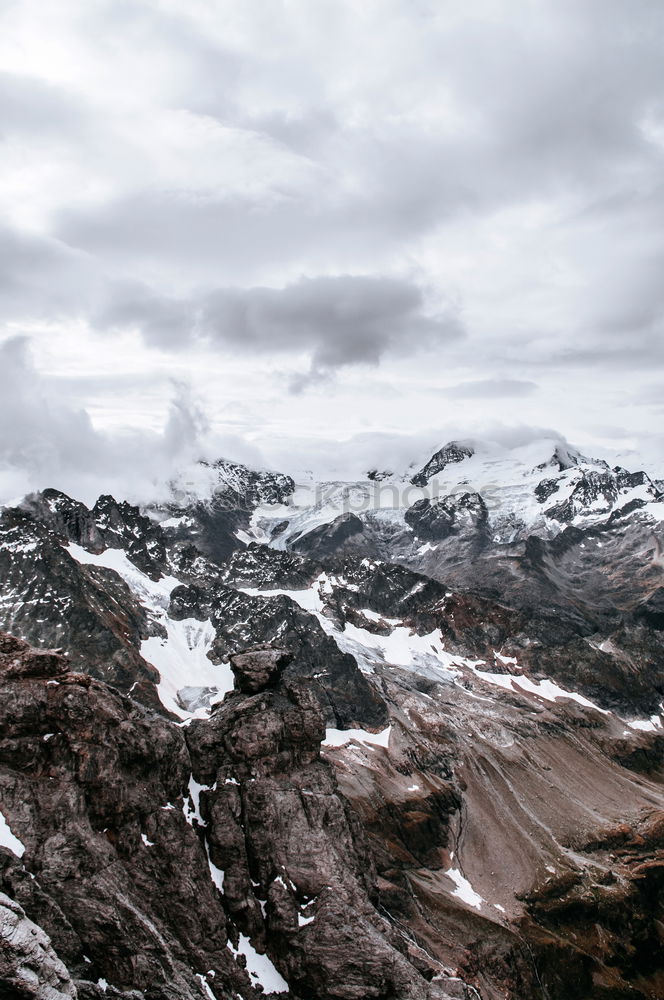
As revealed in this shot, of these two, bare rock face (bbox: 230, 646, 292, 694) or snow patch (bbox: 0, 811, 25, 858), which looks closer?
snow patch (bbox: 0, 811, 25, 858)

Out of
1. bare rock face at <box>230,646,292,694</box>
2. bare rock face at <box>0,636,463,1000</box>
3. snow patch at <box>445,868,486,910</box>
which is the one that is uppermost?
bare rock face at <box>230,646,292,694</box>

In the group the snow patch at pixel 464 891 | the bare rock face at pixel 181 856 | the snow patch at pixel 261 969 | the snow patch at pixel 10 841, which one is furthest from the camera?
the snow patch at pixel 464 891

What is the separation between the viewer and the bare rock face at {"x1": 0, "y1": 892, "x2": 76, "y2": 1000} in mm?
31516

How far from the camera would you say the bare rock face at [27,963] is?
103 feet

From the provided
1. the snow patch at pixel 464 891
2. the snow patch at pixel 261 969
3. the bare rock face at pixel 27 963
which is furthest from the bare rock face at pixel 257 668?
the snow patch at pixel 464 891

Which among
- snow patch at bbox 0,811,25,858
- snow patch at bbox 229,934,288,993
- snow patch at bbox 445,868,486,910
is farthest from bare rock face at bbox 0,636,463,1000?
snow patch at bbox 445,868,486,910

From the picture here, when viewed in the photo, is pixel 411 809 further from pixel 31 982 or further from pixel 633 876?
pixel 31 982

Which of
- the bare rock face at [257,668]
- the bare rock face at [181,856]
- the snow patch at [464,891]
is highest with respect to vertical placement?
the bare rock face at [257,668]

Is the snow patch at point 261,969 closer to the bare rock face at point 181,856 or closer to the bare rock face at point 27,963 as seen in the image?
the bare rock face at point 181,856

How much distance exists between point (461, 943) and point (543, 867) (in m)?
42.8

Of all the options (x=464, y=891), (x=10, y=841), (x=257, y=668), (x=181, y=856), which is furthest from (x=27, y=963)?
(x=464, y=891)

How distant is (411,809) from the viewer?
166 meters

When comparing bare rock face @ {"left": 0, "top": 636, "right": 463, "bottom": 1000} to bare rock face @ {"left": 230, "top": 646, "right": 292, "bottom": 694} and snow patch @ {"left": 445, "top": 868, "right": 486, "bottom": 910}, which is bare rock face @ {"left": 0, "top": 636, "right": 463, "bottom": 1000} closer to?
bare rock face @ {"left": 230, "top": 646, "right": 292, "bottom": 694}

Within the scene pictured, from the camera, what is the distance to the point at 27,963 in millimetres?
32469
